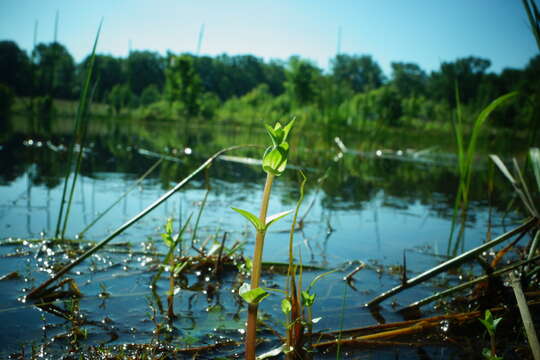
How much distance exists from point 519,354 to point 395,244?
1236 millimetres

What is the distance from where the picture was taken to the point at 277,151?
0.65m

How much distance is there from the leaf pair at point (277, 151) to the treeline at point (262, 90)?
4.38 ft

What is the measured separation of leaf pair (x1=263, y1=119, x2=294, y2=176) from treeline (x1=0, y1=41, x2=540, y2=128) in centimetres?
134

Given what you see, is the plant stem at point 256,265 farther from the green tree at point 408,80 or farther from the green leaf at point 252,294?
the green tree at point 408,80

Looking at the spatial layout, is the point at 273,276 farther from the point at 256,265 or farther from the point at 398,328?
the point at 256,265

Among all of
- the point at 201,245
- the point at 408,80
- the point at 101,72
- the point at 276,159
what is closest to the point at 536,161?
the point at 276,159

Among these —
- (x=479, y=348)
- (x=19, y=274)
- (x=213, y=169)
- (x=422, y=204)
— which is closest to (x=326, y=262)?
(x=479, y=348)

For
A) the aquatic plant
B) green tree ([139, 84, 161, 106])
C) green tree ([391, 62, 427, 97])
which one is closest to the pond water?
the aquatic plant

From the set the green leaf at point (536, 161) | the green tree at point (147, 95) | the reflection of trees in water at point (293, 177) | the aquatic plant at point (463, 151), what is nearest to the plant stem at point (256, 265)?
the aquatic plant at point (463, 151)

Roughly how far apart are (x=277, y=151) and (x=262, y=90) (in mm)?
45417

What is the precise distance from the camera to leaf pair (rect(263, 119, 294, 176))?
649 mm

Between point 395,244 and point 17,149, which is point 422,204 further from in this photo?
point 17,149

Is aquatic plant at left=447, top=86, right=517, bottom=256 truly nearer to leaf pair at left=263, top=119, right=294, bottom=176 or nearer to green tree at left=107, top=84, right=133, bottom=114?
leaf pair at left=263, top=119, right=294, bottom=176

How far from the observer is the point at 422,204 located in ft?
11.9
